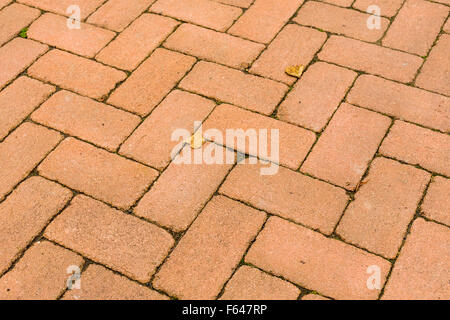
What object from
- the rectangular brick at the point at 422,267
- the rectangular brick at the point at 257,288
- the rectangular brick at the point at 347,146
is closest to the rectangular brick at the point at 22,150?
the rectangular brick at the point at 257,288

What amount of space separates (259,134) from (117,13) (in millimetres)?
1303

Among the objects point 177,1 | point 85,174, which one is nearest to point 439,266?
point 85,174

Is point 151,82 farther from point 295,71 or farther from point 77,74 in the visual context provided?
point 295,71

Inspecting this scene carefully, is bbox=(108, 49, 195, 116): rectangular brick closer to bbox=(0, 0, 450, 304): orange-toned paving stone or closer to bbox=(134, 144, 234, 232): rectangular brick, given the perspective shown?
bbox=(0, 0, 450, 304): orange-toned paving stone

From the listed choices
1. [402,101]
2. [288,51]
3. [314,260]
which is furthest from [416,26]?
[314,260]

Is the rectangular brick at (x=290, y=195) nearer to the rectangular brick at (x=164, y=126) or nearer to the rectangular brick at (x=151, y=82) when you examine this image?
the rectangular brick at (x=164, y=126)

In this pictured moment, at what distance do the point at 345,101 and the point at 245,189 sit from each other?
75 cm

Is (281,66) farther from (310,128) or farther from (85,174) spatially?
(85,174)

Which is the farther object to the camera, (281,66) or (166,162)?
(281,66)

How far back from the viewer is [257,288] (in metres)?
1.87

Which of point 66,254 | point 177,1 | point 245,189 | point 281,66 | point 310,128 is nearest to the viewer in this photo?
point 66,254

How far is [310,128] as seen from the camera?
2.39 meters

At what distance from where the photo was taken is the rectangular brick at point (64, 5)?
120 inches

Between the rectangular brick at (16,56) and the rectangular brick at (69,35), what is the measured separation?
63 millimetres
